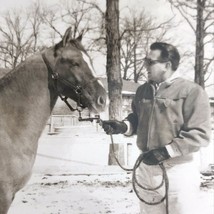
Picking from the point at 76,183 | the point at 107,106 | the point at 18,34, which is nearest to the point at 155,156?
the point at 107,106

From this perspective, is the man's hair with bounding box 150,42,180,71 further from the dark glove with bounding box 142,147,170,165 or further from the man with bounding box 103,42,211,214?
the dark glove with bounding box 142,147,170,165

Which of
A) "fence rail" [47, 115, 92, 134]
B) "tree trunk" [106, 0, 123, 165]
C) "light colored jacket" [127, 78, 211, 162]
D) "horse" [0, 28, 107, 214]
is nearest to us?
"horse" [0, 28, 107, 214]

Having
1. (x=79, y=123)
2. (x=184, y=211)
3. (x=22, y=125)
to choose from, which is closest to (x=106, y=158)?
(x=79, y=123)

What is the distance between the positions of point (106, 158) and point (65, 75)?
25.7 inches

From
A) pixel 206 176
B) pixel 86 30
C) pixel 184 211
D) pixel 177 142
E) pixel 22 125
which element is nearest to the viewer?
→ pixel 22 125

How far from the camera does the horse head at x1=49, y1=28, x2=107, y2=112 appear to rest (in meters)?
1.33

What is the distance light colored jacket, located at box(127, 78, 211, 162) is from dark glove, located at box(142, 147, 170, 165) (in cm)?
2

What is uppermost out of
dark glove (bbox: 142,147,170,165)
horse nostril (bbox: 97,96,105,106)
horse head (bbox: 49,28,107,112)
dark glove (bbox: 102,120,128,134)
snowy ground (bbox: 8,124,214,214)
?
horse head (bbox: 49,28,107,112)

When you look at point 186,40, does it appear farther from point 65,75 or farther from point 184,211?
point 184,211

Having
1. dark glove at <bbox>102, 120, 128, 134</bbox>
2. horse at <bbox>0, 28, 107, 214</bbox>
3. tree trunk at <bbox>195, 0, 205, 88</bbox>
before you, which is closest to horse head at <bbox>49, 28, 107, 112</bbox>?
horse at <bbox>0, 28, 107, 214</bbox>

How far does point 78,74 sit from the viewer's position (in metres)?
1.34

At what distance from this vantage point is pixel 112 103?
1636 millimetres

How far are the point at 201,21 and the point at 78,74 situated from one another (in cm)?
88

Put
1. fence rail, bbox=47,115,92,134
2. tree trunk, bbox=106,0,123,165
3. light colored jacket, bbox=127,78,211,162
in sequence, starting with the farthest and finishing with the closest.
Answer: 1. tree trunk, bbox=106,0,123,165
2. fence rail, bbox=47,115,92,134
3. light colored jacket, bbox=127,78,211,162
